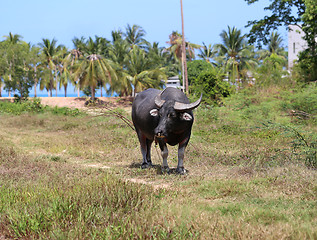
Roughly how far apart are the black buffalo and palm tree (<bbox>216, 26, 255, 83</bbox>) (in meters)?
38.6

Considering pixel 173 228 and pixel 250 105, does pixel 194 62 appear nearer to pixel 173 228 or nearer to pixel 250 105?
pixel 250 105

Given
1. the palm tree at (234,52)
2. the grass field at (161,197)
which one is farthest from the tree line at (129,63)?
the grass field at (161,197)

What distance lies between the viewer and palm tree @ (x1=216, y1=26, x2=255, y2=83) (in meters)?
46.1

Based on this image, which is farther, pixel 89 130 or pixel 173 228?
pixel 89 130

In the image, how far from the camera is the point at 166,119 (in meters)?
6.84

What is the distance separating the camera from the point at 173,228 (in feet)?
12.0

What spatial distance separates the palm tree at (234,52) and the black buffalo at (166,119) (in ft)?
127

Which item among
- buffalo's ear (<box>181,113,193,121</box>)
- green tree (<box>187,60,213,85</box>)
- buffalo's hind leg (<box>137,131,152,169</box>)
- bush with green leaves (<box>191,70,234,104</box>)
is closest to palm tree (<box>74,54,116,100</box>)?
green tree (<box>187,60,213,85</box>)

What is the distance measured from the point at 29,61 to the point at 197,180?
38.9 m

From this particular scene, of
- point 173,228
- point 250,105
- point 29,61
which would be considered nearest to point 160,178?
point 173,228

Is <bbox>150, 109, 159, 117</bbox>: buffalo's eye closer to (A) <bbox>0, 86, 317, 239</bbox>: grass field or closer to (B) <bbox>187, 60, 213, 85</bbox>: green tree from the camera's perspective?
(A) <bbox>0, 86, 317, 239</bbox>: grass field

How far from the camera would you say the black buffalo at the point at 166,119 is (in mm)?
6805

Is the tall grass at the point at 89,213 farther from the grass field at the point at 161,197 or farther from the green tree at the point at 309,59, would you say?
the green tree at the point at 309,59

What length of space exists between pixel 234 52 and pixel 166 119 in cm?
4197
